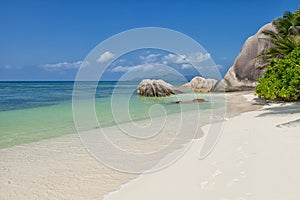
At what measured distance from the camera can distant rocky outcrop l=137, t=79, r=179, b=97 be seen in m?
25.8

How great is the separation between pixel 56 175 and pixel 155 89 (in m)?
21.3

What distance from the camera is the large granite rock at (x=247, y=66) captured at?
29.8 meters

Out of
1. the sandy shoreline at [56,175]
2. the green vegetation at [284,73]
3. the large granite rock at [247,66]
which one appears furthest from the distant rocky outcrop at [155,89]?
the sandy shoreline at [56,175]

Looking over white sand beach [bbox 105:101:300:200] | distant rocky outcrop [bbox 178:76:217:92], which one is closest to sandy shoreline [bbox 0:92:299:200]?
white sand beach [bbox 105:101:300:200]

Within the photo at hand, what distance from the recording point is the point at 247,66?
30.7m

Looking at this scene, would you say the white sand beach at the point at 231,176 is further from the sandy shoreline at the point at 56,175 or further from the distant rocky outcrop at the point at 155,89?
the distant rocky outcrop at the point at 155,89

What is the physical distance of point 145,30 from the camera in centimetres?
618

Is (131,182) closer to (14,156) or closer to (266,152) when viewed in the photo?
(266,152)

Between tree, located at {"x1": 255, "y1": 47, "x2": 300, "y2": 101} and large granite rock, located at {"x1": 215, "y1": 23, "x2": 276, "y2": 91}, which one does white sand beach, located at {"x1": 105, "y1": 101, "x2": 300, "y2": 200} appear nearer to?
tree, located at {"x1": 255, "y1": 47, "x2": 300, "y2": 101}

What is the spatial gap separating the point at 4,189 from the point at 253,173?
365 cm

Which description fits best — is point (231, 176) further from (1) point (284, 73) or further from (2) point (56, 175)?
(1) point (284, 73)

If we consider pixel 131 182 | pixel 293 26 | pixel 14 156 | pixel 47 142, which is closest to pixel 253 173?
pixel 131 182

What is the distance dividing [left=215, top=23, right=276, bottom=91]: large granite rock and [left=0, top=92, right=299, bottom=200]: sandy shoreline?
991 inches

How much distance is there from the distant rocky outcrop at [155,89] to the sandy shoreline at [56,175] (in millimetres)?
19221
